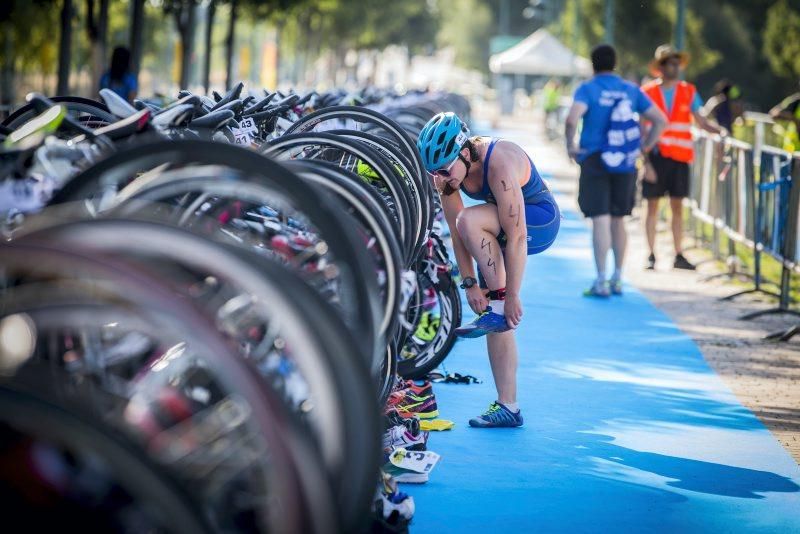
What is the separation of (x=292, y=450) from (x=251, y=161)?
96 centimetres

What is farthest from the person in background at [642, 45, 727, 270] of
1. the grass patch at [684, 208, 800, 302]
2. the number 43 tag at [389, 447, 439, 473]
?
the number 43 tag at [389, 447, 439, 473]

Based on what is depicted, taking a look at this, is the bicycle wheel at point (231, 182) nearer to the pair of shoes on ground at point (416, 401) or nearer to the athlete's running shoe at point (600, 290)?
the pair of shoes on ground at point (416, 401)

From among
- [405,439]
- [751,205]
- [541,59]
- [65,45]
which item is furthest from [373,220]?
[541,59]

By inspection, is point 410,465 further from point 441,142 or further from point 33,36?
point 33,36

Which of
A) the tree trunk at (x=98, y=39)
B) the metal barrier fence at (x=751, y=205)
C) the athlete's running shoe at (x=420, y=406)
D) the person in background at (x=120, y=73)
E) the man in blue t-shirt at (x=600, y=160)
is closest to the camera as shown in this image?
the athlete's running shoe at (x=420, y=406)

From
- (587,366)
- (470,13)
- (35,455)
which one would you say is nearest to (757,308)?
(587,366)

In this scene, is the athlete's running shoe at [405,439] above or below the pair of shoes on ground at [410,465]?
above

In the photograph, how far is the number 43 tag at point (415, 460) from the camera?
18.4 ft

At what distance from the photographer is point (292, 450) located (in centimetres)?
278

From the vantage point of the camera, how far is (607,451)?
616cm

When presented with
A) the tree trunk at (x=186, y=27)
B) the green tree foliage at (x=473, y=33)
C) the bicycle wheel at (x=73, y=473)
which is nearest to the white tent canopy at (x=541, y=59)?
the tree trunk at (x=186, y=27)

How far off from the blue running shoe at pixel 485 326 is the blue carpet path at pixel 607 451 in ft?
1.64

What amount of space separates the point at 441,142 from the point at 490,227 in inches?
22.4

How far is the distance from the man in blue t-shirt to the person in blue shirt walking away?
4313 millimetres
